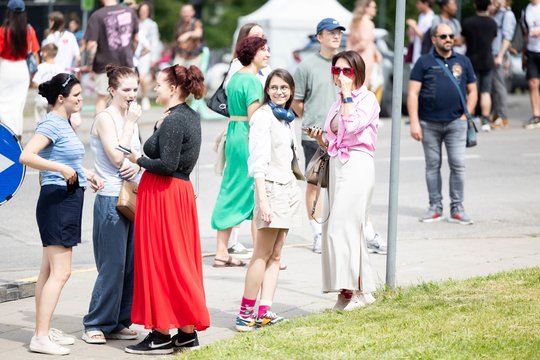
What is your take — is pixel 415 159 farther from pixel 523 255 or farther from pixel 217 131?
pixel 523 255

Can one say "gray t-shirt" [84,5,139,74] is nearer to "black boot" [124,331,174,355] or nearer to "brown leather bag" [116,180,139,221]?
"brown leather bag" [116,180,139,221]

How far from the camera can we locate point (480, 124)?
2100 centimetres

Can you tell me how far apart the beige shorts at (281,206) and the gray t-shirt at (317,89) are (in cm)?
284

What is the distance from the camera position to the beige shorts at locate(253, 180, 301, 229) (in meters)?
8.16

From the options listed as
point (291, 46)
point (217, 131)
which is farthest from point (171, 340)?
point (291, 46)

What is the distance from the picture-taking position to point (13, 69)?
15547 mm

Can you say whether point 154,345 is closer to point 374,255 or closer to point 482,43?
point 374,255

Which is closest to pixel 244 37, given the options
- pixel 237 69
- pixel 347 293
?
pixel 237 69

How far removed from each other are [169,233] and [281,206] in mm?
931

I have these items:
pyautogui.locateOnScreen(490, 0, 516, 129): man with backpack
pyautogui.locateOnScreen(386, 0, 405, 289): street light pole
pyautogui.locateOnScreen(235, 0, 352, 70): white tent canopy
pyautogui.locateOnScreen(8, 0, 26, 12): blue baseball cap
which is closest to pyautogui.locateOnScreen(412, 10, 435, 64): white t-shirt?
pyautogui.locateOnScreen(490, 0, 516, 129): man with backpack

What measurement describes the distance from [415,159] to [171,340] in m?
10.1

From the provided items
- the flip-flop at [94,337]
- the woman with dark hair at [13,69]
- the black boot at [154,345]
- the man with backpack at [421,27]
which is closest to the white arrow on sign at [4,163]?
the flip-flop at [94,337]

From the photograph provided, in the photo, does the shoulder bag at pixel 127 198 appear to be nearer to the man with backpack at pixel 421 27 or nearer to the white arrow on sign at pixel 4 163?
the white arrow on sign at pixel 4 163

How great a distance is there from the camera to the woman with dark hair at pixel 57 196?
25.1 ft
